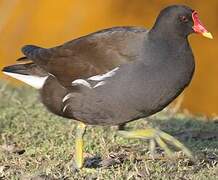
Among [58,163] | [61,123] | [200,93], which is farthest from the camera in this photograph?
[200,93]

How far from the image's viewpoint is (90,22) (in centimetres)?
1627

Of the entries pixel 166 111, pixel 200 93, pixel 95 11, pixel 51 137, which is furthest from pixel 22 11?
pixel 51 137

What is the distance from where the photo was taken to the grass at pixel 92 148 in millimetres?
5426

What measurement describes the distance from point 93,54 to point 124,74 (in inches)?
13.1

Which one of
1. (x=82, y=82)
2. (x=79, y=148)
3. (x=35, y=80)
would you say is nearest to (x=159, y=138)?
(x=79, y=148)

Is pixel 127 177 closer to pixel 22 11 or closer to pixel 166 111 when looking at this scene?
pixel 166 111

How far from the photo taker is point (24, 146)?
21.0 ft

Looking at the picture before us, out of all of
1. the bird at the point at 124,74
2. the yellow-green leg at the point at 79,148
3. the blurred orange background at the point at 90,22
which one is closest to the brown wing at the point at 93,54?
the bird at the point at 124,74

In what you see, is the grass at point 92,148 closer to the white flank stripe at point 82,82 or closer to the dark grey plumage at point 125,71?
the dark grey plumage at point 125,71

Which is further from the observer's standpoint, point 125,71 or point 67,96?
point 67,96

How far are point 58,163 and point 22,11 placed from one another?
1092 cm

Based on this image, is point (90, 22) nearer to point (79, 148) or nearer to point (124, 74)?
point (79, 148)

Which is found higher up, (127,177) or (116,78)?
(116,78)

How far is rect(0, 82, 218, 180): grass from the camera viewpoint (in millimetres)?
5426
